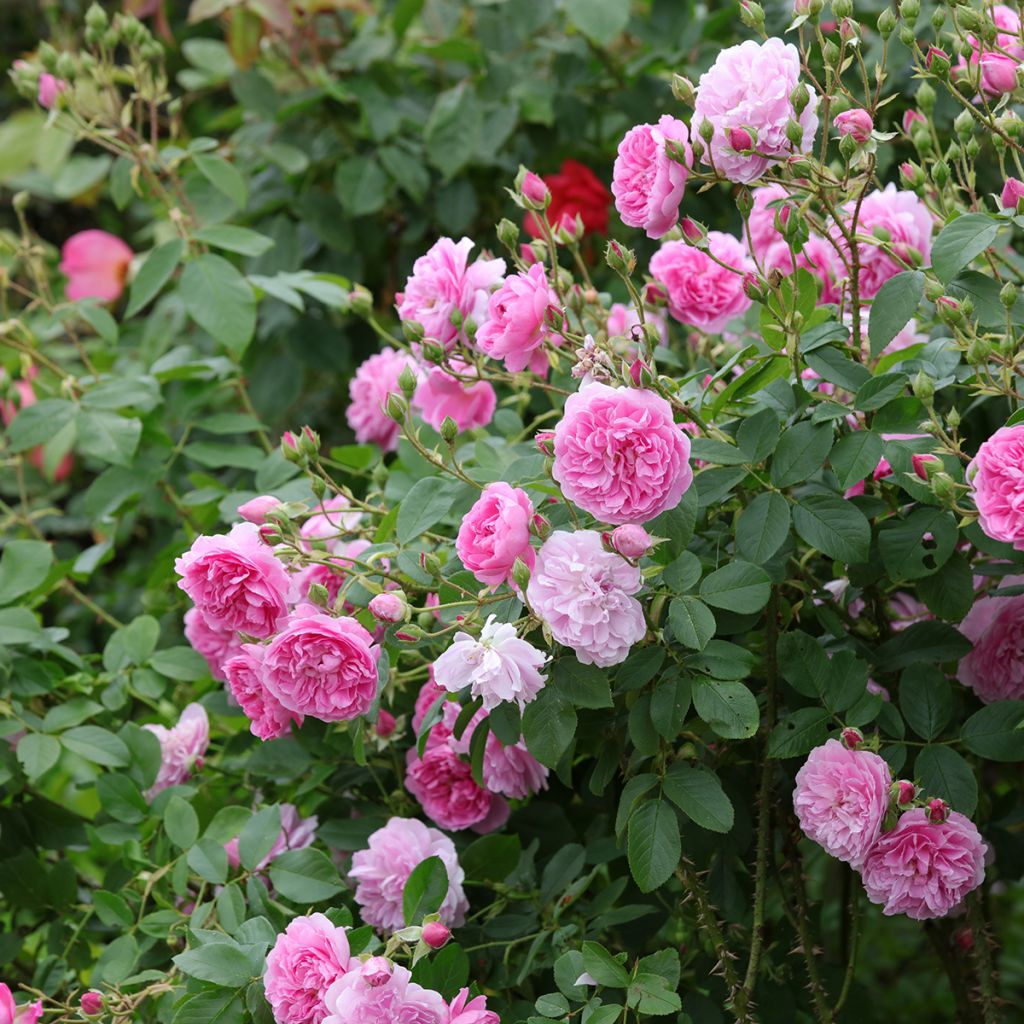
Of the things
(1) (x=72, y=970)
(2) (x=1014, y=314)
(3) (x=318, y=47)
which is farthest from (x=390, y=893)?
(3) (x=318, y=47)

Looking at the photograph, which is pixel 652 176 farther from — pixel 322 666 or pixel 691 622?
pixel 322 666

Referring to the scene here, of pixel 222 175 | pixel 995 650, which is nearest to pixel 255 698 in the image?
pixel 995 650

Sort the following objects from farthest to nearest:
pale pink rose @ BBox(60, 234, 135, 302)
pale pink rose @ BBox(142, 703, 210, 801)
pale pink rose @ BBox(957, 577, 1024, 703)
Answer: pale pink rose @ BBox(60, 234, 135, 302) → pale pink rose @ BBox(142, 703, 210, 801) → pale pink rose @ BBox(957, 577, 1024, 703)

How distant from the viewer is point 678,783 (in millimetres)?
1083

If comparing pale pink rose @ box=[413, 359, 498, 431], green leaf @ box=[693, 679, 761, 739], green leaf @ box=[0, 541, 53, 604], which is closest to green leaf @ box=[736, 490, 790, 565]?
green leaf @ box=[693, 679, 761, 739]

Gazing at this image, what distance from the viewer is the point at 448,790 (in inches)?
50.5

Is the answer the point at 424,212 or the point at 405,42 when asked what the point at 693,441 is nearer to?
the point at 424,212

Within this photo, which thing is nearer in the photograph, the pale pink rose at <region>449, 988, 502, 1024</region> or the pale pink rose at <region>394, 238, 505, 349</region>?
the pale pink rose at <region>449, 988, 502, 1024</region>

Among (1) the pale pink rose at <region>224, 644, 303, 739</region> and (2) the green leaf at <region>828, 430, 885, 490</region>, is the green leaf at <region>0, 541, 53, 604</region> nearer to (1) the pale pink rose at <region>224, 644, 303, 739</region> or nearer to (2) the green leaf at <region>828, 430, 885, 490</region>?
(1) the pale pink rose at <region>224, 644, 303, 739</region>

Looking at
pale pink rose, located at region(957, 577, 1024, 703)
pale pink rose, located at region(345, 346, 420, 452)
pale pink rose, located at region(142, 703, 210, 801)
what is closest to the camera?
pale pink rose, located at region(957, 577, 1024, 703)

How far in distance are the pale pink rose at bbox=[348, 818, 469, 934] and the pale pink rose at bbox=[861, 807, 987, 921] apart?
1.29ft

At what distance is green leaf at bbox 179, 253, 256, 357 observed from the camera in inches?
66.6

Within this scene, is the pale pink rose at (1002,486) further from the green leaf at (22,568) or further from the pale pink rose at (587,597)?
the green leaf at (22,568)

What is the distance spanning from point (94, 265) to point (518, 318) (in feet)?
5.45
